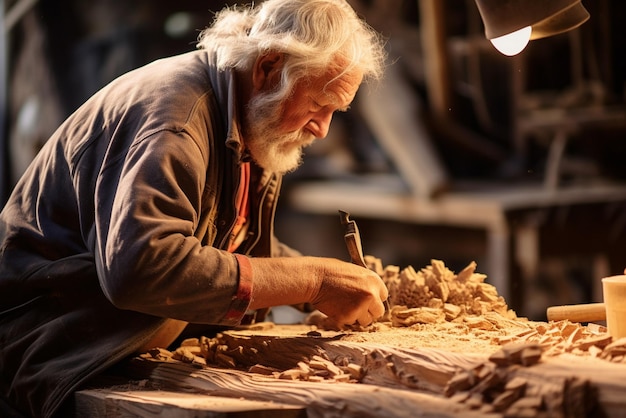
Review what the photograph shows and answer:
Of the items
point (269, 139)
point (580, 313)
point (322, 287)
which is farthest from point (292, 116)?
point (580, 313)

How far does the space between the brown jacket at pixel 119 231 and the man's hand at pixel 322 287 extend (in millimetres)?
99

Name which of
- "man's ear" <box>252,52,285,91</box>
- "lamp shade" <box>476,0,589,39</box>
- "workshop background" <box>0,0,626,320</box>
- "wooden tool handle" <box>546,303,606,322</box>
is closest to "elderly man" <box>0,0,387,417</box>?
"man's ear" <box>252,52,285,91</box>

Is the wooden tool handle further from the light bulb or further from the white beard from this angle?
the white beard

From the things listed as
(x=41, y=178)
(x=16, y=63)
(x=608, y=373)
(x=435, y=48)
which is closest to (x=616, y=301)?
(x=608, y=373)

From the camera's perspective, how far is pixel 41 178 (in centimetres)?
274

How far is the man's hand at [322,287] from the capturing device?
2.39 metres

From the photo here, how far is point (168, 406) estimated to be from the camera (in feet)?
6.93

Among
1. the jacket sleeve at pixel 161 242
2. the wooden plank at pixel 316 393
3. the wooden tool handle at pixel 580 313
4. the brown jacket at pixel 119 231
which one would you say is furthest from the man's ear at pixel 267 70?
the wooden tool handle at pixel 580 313

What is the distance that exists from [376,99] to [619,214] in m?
1.98

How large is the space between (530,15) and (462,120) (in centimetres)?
350

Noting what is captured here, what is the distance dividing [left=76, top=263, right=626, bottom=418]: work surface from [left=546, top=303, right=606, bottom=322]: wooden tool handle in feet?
0.18

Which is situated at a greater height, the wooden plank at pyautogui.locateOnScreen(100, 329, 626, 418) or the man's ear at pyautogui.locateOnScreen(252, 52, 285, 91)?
the man's ear at pyautogui.locateOnScreen(252, 52, 285, 91)

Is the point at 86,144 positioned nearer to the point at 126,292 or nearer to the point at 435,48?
the point at 126,292

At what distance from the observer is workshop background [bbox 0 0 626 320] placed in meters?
5.31
